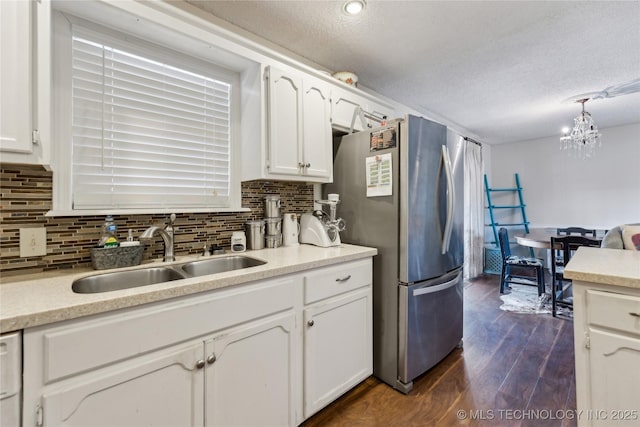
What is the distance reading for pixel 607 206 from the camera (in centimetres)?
441

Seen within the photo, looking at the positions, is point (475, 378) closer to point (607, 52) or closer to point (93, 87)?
point (607, 52)

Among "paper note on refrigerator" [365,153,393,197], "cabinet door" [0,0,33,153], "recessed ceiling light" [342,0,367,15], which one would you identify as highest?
"recessed ceiling light" [342,0,367,15]

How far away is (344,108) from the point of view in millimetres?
2141

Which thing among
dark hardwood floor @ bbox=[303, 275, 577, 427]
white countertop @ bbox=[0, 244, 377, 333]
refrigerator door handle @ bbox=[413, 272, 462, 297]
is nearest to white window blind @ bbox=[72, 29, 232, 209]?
white countertop @ bbox=[0, 244, 377, 333]

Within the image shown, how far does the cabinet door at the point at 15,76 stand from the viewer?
0.99m

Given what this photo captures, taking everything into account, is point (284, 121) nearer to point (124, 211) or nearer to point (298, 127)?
point (298, 127)

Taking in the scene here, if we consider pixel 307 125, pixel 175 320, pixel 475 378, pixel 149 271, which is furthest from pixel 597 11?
pixel 149 271

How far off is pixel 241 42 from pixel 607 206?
5.72m

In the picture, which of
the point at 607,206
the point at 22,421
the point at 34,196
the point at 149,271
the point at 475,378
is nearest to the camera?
the point at 22,421

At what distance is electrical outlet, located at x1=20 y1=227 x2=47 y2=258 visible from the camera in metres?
1.23

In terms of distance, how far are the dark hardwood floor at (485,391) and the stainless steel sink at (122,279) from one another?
1087mm

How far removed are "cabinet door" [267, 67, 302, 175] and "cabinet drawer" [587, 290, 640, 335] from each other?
1.57 meters

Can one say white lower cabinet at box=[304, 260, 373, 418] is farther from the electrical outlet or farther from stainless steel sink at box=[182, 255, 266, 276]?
the electrical outlet

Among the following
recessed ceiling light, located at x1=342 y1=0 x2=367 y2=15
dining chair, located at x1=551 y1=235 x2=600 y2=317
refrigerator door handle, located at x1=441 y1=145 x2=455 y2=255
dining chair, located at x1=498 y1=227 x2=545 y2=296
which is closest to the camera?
recessed ceiling light, located at x1=342 y1=0 x2=367 y2=15
